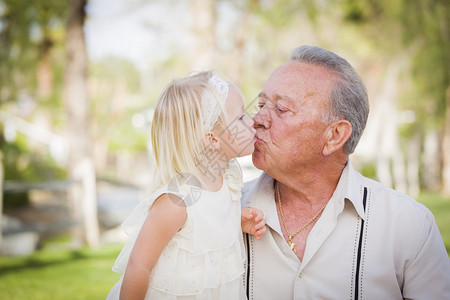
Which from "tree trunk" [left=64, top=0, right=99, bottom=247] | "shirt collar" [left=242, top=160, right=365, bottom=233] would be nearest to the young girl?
"shirt collar" [left=242, top=160, right=365, bottom=233]

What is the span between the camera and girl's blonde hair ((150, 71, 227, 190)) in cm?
201

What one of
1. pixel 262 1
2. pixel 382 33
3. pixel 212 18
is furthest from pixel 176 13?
pixel 382 33

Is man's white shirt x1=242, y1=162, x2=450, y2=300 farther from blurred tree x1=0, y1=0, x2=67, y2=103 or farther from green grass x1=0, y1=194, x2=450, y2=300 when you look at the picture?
blurred tree x1=0, y1=0, x2=67, y2=103

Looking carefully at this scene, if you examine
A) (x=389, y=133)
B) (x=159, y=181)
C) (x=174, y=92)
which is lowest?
(x=389, y=133)

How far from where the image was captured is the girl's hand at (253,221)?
2092mm

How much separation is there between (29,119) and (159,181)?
2851 centimetres

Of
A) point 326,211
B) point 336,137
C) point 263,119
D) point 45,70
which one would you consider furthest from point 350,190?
point 45,70

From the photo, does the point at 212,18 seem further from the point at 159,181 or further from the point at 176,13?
the point at 159,181

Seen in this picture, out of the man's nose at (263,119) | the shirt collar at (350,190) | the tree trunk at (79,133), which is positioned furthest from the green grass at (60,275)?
the shirt collar at (350,190)

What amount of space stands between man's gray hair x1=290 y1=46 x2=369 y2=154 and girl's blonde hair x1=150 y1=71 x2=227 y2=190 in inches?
22.0

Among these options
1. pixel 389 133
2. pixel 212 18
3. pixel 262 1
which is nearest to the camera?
pixel 212 18

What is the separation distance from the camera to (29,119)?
27578 millimetres

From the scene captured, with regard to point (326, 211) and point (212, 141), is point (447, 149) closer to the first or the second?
point (326, 211)

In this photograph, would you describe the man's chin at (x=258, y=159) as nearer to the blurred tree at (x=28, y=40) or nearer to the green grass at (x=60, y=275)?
the green grass at (x=60, y=275)
